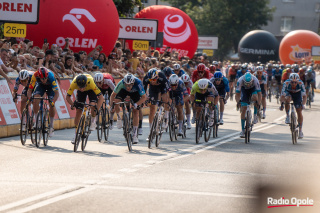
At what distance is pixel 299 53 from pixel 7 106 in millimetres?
45383

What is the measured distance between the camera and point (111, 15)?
87.7 ft

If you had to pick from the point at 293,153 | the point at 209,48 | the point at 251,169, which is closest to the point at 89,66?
the point at 293,153

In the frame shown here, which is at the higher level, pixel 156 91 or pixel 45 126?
pixel 156 91

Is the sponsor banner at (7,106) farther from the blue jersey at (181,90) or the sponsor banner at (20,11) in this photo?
the blue jersey at (181,90)

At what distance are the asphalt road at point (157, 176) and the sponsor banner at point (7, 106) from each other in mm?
672

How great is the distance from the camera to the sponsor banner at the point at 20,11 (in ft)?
65.9

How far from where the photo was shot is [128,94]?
50.3 feet

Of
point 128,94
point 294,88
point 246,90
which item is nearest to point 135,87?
point 128,94

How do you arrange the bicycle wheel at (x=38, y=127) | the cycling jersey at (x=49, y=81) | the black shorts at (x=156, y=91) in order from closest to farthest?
the bicycle wheel at (x=38, y=127) → the cycling jersey at (x=49, y=81) → the black shorts at (x=156, y=91)

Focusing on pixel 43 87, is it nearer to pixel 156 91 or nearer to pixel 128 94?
pixel 128 94

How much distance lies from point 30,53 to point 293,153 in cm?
821

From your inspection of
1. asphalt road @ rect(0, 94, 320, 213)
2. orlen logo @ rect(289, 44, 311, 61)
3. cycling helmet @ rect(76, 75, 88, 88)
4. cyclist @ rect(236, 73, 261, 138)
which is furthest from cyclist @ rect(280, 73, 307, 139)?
orlen logo @ rect(289, 44, 311, 61)

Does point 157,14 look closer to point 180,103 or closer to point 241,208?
point 180,103

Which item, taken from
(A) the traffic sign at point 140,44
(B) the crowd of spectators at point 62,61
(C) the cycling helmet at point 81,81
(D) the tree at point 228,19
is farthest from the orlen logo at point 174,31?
(D) the tree at point 228,19
